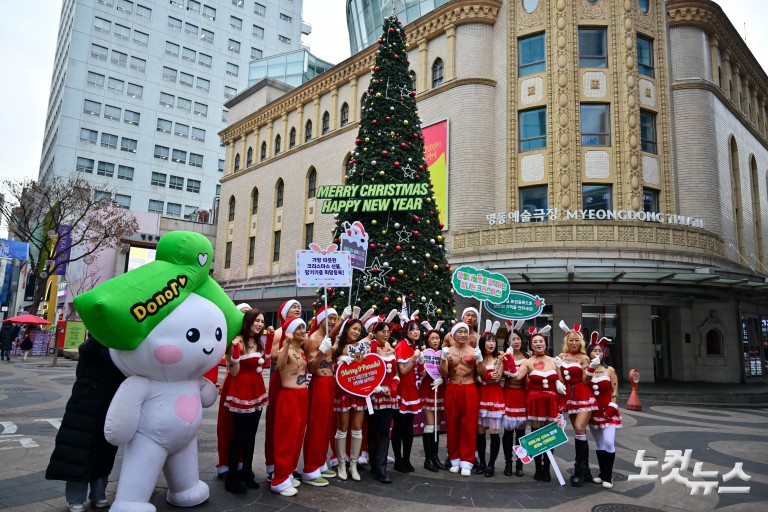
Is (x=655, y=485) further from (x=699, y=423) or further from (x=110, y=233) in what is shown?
(x=110, y=233)

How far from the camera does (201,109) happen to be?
211 feet

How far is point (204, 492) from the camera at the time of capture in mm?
5824

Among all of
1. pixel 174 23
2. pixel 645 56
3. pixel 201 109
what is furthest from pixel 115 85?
pixel 645 56

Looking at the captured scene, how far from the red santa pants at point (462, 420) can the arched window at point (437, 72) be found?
2062cm

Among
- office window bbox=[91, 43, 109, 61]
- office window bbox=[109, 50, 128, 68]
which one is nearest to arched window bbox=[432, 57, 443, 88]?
office window bbox=[109, 50, 128, 68]

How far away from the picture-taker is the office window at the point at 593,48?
2269 centimetres

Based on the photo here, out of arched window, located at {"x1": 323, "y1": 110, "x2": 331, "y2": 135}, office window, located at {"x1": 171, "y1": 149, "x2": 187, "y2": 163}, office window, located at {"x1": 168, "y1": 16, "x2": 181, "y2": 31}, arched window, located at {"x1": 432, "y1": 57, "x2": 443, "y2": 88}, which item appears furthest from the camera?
office window, located at {"x1": 168, "y1": 16, "x2": 181, "y2": 31}

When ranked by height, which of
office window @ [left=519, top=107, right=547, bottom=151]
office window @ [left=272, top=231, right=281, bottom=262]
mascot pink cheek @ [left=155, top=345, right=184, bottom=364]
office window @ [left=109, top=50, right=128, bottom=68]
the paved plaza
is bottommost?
the paved plaza

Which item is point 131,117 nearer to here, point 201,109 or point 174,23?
point 201,109

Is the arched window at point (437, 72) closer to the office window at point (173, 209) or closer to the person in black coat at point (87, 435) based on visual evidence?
the person in black coat at point (87, 435)

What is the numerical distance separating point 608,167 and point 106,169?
172ft

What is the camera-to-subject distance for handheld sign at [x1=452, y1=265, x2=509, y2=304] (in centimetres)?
1208

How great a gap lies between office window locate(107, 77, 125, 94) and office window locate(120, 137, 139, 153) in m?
5.43

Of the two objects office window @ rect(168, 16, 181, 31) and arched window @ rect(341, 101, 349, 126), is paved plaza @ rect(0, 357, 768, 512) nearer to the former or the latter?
arched window @ rect(341, 101, 349, 126)
